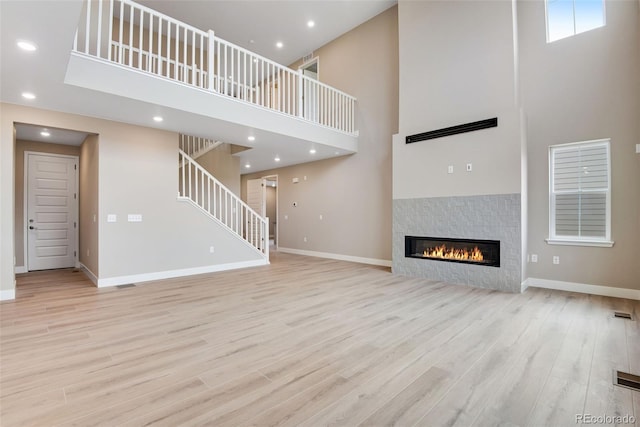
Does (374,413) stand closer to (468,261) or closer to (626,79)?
(468,261)

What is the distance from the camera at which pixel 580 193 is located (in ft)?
14.7

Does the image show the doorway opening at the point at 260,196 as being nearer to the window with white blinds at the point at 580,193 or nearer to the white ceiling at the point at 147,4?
the white ceiling at the point at 147,4

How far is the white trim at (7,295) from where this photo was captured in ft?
13.5

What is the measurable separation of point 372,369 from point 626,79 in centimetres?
534

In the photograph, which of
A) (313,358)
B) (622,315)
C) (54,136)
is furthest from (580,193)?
(54,136)

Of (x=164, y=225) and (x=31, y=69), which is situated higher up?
(x=31, y=69)

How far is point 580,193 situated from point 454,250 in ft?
6.55

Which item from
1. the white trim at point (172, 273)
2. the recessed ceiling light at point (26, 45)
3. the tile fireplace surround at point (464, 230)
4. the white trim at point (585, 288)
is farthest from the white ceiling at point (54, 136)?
the white trim at point (585, 288)

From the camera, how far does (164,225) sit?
542 cm

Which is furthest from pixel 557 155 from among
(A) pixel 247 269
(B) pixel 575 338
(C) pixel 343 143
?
(A) pixel 247 269

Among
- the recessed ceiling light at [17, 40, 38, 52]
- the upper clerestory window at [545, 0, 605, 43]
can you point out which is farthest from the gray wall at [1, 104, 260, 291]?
the upper clerestory window at [545, 0, 605, 43]

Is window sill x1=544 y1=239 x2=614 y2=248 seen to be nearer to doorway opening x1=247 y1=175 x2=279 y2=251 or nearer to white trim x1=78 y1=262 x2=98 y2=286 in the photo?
doorway opening x1=247 y1=175 x2=279 y2=251

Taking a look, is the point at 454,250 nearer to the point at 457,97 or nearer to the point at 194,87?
the point at 457,97

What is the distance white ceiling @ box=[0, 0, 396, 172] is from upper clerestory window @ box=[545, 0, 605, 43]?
3.09m
